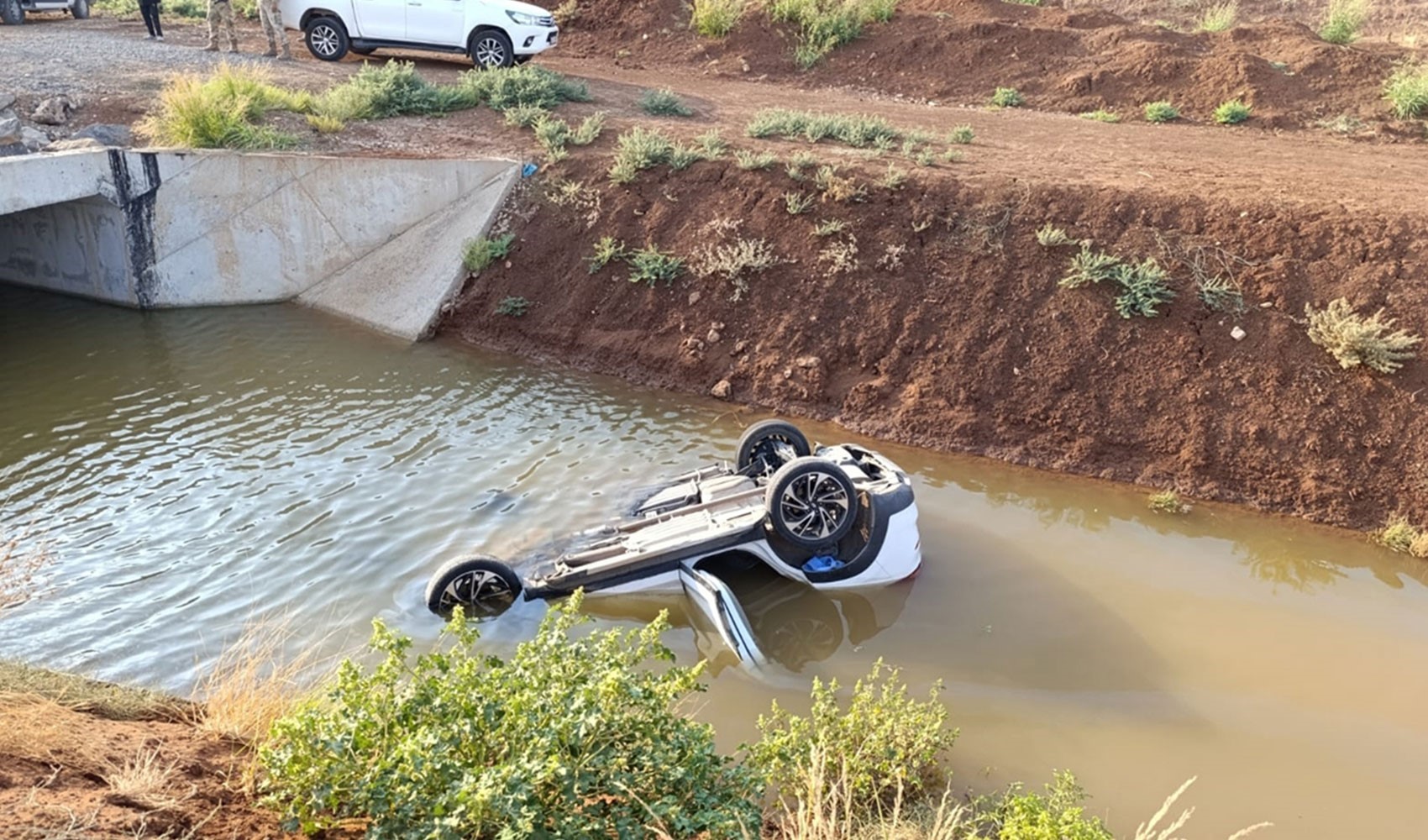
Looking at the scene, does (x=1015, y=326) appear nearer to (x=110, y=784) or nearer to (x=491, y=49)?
(x=110, y=784)

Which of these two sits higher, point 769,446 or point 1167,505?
point 769,446

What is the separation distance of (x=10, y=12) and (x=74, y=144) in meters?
12.8

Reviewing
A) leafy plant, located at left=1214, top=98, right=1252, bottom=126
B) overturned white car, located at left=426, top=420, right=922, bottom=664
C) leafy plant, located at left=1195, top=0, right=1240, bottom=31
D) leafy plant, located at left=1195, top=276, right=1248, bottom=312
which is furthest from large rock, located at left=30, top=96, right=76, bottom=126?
leafy plant, located at left=1195, top=0, right=1240, bottom=31

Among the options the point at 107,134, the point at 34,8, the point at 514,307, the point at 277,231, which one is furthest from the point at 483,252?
the point at 34,8

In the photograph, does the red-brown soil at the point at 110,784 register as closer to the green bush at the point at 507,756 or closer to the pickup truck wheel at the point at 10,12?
the green bush at the point at 507,756

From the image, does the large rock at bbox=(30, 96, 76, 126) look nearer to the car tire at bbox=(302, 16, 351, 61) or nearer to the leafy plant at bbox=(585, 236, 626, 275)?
the car tire at bbox=(302, 16, 351, 61)

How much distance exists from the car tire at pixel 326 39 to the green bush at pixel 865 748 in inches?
673

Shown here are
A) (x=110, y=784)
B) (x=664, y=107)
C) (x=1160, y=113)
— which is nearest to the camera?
(x=110, y=784)

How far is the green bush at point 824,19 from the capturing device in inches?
842

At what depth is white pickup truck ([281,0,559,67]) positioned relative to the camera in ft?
60.6

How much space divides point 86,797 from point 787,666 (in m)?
4.63

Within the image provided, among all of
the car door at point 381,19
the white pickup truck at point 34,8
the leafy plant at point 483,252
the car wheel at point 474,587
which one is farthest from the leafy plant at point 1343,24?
the white pickup truck at point 34,8

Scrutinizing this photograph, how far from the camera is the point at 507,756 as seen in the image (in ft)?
14.1

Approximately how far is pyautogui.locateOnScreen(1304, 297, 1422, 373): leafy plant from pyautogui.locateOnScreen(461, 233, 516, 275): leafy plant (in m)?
10.0
